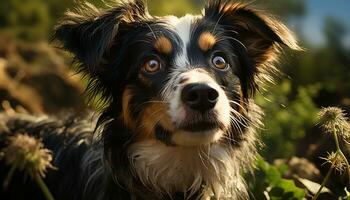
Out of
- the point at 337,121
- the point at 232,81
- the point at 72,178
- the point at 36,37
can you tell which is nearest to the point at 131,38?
the point at 232,81

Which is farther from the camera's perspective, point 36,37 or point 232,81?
point 36,37

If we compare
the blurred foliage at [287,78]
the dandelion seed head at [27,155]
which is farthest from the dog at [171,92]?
the dandelion seed head at [27,155]

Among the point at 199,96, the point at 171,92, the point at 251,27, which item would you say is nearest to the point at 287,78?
the point at 251,27

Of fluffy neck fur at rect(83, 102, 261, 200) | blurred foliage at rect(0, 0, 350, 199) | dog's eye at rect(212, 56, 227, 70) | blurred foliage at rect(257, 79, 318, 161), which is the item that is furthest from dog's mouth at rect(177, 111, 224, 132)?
blurred foliage at rect(257, 79, 318, 161)

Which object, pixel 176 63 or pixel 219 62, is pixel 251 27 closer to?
pixel 219 62

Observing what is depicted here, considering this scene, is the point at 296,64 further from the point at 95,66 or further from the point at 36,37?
the point at 95,66

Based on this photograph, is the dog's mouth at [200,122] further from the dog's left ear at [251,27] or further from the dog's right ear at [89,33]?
the dog's left ear at [251,27]

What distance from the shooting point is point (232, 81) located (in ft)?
15.9

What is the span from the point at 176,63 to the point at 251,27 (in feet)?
2.76

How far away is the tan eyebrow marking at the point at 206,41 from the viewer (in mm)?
4816

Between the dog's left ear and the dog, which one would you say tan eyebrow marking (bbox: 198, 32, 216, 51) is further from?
the dog's left ear

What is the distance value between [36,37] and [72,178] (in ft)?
30.2

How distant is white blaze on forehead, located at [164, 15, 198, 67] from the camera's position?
186 inches

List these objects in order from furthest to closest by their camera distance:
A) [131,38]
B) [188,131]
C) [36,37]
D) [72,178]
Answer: [36,37]
[72,178]
[131,38]
[188,131]
